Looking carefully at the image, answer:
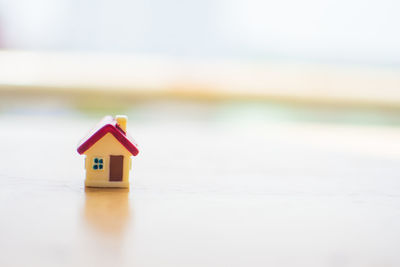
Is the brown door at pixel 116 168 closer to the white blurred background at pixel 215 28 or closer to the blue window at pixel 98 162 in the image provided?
the blue window at pixel 98 162

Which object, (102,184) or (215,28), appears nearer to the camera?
(102,184)

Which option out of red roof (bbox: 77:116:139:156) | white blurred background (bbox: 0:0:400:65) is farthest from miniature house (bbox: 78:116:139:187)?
white blurred background (bbox: 0:0:400:65)

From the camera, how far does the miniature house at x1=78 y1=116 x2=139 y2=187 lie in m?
0.62

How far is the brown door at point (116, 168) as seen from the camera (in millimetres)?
630

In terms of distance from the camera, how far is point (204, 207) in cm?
60

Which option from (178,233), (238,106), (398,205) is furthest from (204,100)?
(178,233)

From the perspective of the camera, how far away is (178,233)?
49 cm

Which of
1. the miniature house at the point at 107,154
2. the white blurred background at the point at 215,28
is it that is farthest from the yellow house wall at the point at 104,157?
the white blurred background at the point at 215,28

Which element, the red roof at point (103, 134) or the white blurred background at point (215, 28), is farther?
the white blurred background at point (215, 28)

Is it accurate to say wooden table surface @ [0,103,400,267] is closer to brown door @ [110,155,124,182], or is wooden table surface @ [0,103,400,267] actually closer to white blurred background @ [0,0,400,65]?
brown door @ [110,155,124,182]

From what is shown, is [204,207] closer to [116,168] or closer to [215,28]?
[116,168]

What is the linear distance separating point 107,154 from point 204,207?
15 centimetres

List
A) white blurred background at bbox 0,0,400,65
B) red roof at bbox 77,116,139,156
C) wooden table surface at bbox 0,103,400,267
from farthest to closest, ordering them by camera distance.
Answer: white blurred background at bbox 0,0,400,65, red roof at bbox 77,116,139,156, wooden table surface at bbox 0,103,400,267

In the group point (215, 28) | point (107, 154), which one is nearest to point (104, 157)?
point (107, 154)
